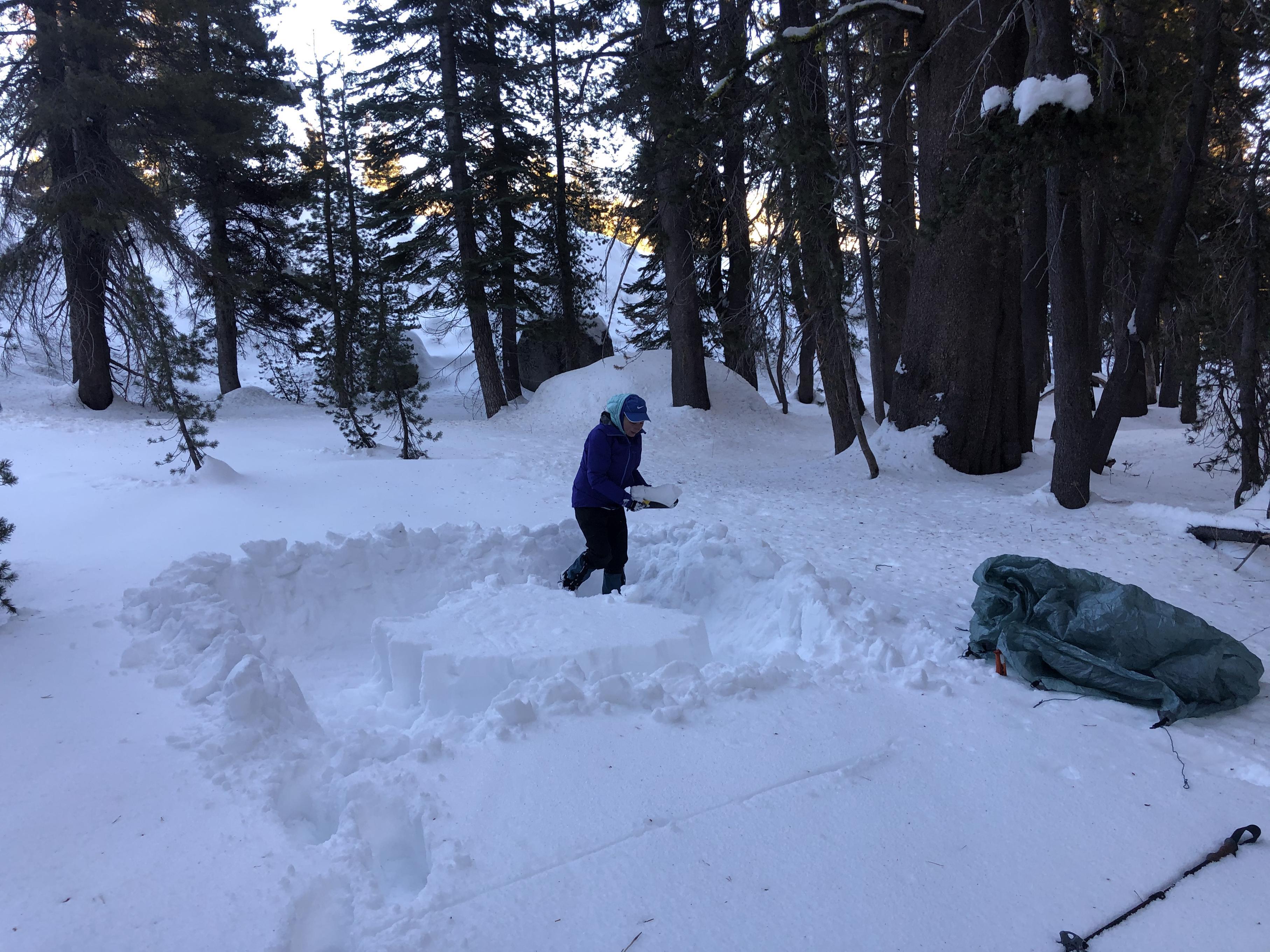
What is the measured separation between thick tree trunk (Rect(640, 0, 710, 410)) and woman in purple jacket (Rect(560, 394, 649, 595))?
4637 millimetres

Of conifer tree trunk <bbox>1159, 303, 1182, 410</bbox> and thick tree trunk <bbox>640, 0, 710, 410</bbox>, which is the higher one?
thick tree trunk <bbox>640, 0, 710, 410</bbox>

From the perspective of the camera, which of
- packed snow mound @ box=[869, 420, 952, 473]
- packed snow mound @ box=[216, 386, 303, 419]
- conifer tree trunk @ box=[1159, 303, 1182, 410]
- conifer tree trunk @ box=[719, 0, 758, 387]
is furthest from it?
packed snow mound @ box=[216, 386, 303, 419]

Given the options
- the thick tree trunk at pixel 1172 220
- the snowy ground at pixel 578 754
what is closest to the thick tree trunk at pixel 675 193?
the thick tree trunk at pixel 1172 220

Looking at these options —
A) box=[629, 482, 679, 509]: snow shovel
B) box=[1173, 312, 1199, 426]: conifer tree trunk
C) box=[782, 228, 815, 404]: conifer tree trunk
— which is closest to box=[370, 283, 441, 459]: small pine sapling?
box=[629, 482, 679, 509]: snow shovel

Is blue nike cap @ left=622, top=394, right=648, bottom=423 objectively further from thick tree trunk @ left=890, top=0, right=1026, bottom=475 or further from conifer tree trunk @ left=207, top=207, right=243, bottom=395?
conifer tree trunk @ left=207, top=207, right=243, bottom=395

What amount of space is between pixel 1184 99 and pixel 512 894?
10.7m

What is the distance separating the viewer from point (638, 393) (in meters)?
15.2

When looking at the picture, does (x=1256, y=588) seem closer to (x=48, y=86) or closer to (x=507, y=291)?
(x=507, y=291)

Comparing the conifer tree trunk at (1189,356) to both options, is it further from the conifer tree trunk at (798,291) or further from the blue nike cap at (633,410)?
the blue nike cap at (633,410)

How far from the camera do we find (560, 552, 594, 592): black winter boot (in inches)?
211

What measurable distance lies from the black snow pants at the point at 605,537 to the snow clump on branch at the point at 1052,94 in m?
4.66

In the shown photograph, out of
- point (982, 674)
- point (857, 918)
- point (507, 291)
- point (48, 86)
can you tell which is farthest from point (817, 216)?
point (48, 86)

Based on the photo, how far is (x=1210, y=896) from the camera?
2266 mm

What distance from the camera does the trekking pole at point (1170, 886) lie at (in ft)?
6.87
